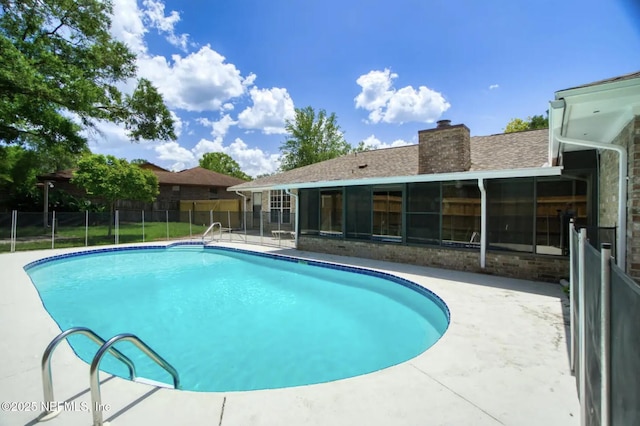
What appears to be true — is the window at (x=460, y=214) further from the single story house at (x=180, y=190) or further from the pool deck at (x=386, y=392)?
the single story house at (x=180, y=190)

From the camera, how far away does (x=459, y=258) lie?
880 cm

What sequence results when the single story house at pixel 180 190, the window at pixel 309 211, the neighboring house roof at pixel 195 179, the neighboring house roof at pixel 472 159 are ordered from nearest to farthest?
the neighboring house roof at pixel 472 159
the window at pixel 309 211
the single story house at pixel 180 190
the neighboring house roof at pixel 195 179

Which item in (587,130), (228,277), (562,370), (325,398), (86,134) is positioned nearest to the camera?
(325,398)

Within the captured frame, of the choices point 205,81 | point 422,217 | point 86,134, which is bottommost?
point 422,217

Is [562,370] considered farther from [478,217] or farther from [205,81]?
[205,81]

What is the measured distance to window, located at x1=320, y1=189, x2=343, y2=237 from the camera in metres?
11.9

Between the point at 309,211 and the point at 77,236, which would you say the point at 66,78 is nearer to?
the point at 77,236

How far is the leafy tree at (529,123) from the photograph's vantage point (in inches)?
1151

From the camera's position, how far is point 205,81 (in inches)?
786

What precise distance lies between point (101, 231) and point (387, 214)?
52.0 ft

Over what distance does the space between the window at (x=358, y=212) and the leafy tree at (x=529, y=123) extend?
23.7 m

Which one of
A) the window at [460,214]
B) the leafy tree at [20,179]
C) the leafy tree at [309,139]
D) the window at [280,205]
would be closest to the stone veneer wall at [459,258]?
the window at [460,214]

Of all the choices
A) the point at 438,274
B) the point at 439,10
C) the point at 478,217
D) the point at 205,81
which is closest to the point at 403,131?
the point at 205,81

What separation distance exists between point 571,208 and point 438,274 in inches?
141
